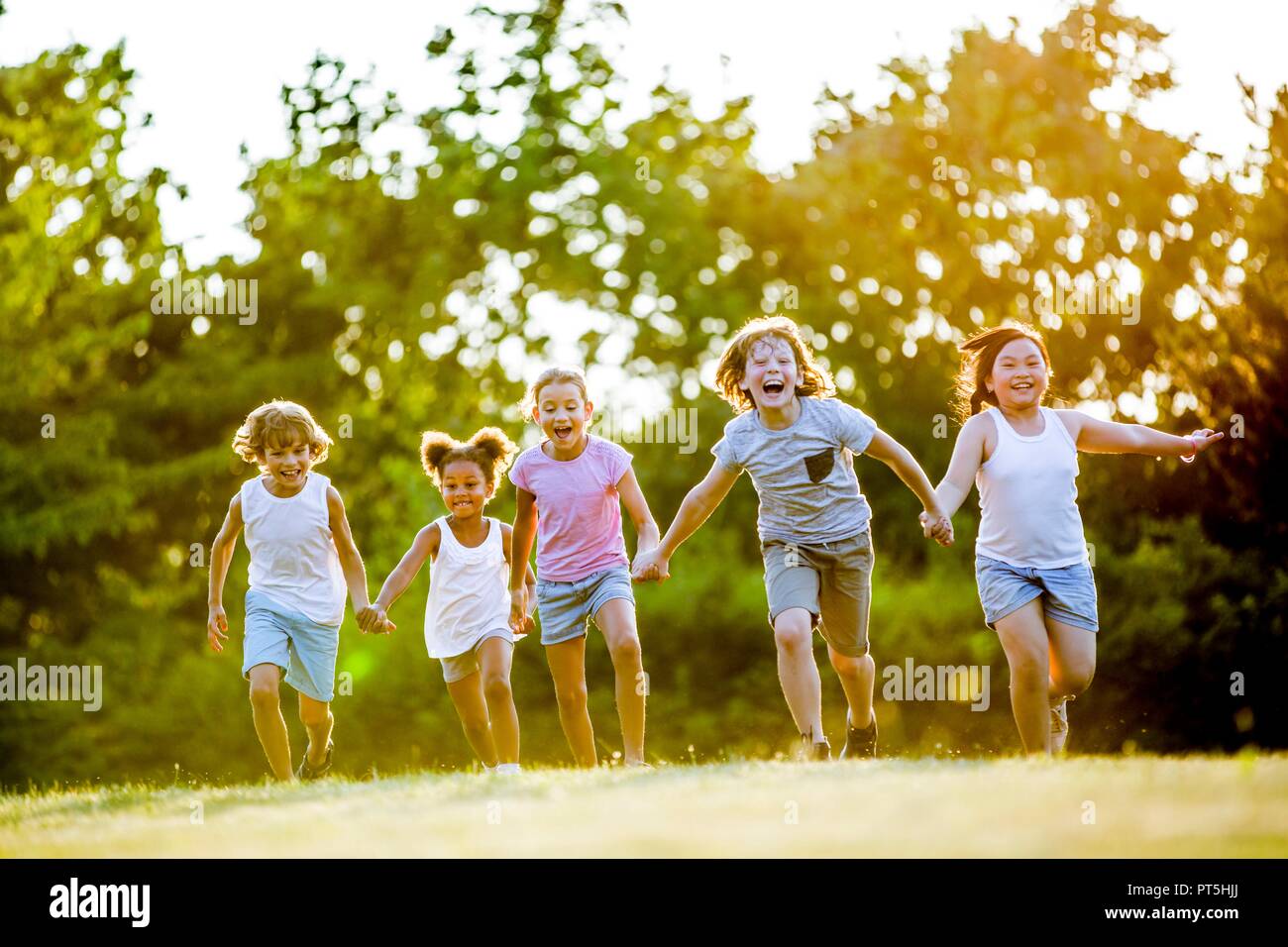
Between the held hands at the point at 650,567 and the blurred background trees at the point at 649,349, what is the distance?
7.26 meters

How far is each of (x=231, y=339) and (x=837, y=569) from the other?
20.6 meters

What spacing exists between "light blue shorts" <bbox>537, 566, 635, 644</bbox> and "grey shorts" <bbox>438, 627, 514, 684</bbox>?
0.39 metres

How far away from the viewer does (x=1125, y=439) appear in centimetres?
808

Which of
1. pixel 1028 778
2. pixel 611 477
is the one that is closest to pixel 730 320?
pixel 611 477

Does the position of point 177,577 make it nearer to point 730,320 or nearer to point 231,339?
point 231,339

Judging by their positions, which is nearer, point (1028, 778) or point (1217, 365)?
point (1028, 778)

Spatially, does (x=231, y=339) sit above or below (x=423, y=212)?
below

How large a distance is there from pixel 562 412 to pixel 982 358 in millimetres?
2236

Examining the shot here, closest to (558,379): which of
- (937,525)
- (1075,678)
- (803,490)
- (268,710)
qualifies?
(803,490)

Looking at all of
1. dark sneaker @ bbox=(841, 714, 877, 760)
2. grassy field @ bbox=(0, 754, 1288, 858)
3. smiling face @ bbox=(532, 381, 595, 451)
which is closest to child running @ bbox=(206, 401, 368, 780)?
grassy field @ bbox=(0, 754, 1288, 858)

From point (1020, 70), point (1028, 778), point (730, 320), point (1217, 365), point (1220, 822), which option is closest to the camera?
point (1220, 822)

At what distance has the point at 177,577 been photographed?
26.6 metres

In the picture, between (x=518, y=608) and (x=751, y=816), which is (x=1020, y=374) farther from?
(x=751, y=816)

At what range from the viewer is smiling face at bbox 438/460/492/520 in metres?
8.93
